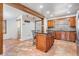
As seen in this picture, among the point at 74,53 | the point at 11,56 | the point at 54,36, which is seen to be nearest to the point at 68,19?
the point at 54,36

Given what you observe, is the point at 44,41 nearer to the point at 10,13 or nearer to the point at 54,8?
the point at 54,8

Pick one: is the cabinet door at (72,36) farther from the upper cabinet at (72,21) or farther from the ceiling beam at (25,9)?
the ceiling beam at (25,9)

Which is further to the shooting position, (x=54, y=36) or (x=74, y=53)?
(x=54, y=36)

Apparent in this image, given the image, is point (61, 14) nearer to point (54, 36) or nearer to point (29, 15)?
point (54, 36)

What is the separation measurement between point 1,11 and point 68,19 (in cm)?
151

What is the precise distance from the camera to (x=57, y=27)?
235cm

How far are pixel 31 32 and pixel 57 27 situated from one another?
62 centimetres

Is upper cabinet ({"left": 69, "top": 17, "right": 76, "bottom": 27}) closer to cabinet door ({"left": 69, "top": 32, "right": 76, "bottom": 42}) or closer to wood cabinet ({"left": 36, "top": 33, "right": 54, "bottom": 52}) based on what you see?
cabinet door ({"left": 69, "top": 32, "right": 76, "bottom": 42})

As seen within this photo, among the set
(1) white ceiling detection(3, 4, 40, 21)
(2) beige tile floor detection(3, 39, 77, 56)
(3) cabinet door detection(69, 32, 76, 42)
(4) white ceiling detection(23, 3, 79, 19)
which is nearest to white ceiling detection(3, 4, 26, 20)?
(1) white ceiling detection(3, 4, 40, 21)

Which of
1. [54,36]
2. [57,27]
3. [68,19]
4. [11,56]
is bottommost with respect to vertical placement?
[11,56]

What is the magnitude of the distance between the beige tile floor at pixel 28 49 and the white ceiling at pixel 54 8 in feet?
2.22

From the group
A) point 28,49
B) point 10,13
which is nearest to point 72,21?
point 28,49

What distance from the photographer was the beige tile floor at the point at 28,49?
2.23m

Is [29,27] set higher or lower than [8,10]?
lower
